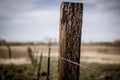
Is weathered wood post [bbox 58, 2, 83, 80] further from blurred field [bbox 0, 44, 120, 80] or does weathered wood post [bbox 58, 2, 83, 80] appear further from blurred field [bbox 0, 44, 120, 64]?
blurred field [bbox 0, 44, 120, 64]

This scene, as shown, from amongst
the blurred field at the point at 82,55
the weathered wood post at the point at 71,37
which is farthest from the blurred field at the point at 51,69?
the weathered wood post at the point at 71,37

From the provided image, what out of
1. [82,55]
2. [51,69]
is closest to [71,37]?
[51,69]

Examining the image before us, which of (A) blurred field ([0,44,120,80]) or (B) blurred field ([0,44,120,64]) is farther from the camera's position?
(B) blurred field ([0,44,120,64])

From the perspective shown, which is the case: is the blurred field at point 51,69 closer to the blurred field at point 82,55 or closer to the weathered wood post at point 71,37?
the blurred field at point 82,55

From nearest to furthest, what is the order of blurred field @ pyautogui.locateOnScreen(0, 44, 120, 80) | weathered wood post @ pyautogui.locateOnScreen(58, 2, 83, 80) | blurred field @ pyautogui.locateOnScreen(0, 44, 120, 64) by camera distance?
weathered wood post @ pyautogui.locateOnScreen(58, 2, 83, 80) < blurred field @ pyautogui.locateOnScreen(0, 44, 120, 80) < blurred field @ pyautogui.locateOnScreen(0, 44, 120, 64)

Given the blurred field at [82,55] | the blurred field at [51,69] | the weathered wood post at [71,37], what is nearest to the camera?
the weathered wood post at [71,37]

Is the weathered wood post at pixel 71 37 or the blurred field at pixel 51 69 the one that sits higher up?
the weathered wood post at pixel 71 37

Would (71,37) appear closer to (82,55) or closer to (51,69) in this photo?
(51,69)

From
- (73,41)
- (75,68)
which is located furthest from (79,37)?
(75,68)

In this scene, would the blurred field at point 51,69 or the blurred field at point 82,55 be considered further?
the blurred field at point 82,55

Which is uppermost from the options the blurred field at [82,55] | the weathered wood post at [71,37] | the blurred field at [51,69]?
the weathered wood post at [71,37]

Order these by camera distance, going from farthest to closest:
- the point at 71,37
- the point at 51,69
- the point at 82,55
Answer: the point at 82,55 < the point at 51,69 < the point at 71,37

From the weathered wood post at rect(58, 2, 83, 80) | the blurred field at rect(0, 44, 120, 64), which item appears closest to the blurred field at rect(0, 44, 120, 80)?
the blurred field at rect(0, 44, 120, 64)

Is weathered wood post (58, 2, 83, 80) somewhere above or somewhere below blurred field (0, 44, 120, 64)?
above
